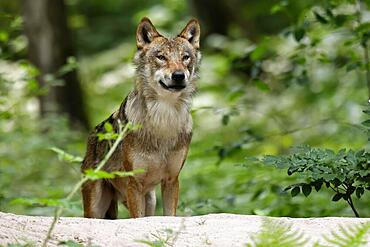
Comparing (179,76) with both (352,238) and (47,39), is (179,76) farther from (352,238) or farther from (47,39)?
(47,39)

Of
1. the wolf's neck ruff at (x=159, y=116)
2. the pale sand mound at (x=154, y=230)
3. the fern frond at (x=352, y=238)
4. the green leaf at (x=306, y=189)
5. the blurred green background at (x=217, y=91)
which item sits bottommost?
the fern frond at (x=352, y=238)

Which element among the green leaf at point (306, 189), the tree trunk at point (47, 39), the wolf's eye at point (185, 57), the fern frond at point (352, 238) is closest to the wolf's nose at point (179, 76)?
the wolf's eye at point (185, 57)

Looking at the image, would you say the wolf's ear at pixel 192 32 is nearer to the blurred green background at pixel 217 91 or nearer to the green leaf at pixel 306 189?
the blurred green background at pixel 217 91

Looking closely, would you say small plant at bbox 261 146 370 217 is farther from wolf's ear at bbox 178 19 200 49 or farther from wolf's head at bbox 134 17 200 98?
wolf's ear at bbox 178 19 200 49

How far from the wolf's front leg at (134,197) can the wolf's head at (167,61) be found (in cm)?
88

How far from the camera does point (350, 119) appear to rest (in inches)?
535

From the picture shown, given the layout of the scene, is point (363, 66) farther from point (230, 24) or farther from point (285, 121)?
point (230, 24)

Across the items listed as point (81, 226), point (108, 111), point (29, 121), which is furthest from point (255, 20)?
point (81, 226)

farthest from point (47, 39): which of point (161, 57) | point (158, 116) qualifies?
point (158, 116)

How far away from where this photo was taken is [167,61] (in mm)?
7625

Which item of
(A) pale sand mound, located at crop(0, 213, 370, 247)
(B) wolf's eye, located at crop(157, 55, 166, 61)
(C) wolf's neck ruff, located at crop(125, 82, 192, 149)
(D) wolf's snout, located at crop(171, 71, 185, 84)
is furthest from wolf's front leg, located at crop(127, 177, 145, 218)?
(A) pale sand mound, located at crop(0, 213, 370, 247)

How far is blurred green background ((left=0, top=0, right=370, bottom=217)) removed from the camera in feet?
30.8

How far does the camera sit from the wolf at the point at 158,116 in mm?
7520

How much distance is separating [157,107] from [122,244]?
2.89 meters
